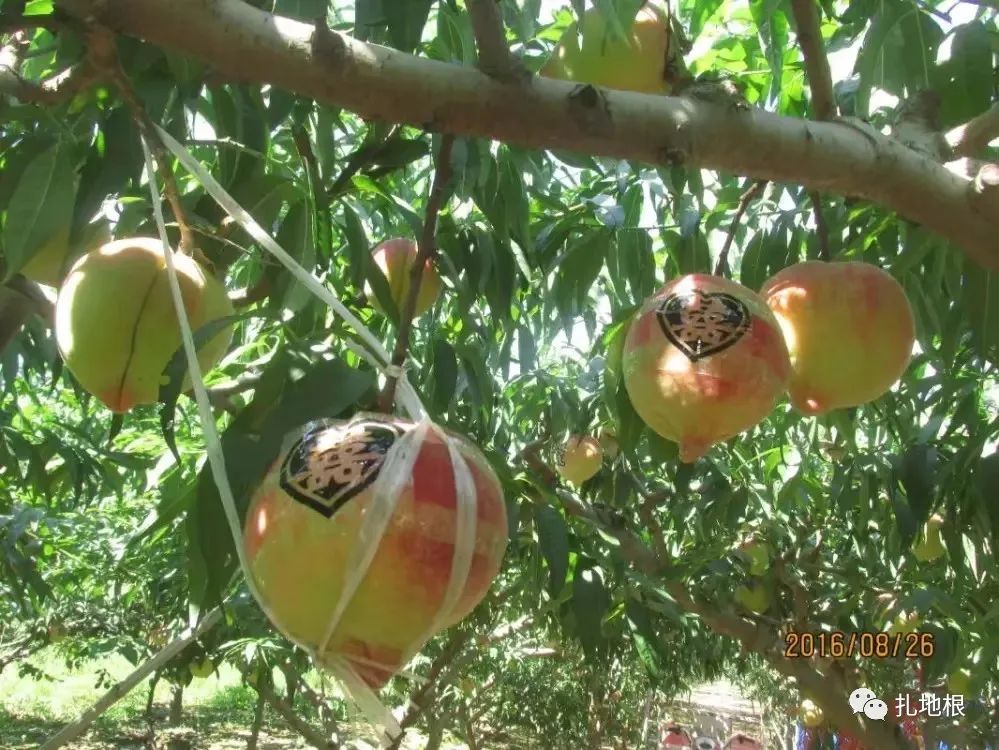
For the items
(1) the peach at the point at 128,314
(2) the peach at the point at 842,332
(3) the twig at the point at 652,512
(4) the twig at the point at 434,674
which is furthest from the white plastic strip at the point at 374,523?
(4) the twig at the point at 434,674

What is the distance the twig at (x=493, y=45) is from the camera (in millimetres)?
922

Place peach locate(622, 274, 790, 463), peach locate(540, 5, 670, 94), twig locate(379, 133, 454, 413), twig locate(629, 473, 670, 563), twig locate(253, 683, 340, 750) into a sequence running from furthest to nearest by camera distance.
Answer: twig locate(253, 683, 340, 750) < twig locate(629, 473, 670, 563) < peach locate(540, 5, 670, 94) < peach locate(622, 274, 790, 463) < twig locate(379, 133, 454, 413)

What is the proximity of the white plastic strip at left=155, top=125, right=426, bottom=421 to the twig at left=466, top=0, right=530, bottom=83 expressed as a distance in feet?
1.02

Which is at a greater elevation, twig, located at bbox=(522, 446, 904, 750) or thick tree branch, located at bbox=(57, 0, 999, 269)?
thick tree branch, located at bbox=(57, 0, 999, 269)

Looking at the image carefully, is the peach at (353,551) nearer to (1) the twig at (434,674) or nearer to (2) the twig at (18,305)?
(2) the twig at (18,305)

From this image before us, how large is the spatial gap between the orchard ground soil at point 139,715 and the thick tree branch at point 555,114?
813cm

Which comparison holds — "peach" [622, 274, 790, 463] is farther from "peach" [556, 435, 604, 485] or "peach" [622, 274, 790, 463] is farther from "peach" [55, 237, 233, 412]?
"peach" [556, 435, 604, 485]

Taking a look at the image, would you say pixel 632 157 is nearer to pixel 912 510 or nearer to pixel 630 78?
pixel 630 78

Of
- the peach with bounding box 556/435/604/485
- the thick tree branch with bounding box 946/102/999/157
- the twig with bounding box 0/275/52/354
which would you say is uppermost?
the thick tree branch with bounding box 946/102/999/157

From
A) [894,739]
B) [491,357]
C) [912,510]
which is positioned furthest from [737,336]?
[894,739]

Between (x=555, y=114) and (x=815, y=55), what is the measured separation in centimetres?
44

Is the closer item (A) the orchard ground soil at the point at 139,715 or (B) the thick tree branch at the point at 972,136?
(B) the thick tree branch at the point at 972,136

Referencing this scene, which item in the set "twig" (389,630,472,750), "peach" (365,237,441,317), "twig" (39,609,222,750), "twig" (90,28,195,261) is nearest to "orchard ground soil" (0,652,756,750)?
"twig" (389,630,472,750)
